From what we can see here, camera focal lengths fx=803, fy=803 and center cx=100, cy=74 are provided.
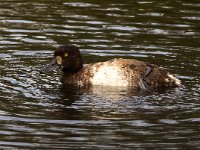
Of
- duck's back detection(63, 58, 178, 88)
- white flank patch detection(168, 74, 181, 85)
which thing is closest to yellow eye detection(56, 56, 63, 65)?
duck's back detection(63, 58, 178, 88)

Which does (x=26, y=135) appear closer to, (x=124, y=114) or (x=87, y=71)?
(x=124, y=114)

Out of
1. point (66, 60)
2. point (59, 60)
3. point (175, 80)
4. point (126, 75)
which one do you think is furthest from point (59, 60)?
point (175, 80)

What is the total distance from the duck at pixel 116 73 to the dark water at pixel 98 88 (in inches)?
9.8

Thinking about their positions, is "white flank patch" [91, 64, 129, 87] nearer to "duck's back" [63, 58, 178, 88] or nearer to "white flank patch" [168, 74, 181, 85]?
"duck's back" [63, 58, 178, 88]

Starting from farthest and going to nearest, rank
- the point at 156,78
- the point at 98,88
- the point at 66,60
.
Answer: the point at 66,60, the point at 156,78, the point at 98,88

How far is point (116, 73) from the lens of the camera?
13.6 m

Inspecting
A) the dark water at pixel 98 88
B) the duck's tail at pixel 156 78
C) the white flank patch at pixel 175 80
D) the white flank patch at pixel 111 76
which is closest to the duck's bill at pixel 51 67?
the dark water at pixel 98 88

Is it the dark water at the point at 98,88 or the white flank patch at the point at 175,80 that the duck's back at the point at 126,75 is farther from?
the dark water at the point at 98,88

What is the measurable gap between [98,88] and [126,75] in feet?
1.73

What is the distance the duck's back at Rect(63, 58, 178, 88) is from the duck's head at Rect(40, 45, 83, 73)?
35cm

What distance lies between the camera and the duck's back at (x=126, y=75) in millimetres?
13570

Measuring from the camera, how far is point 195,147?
10.2 metres

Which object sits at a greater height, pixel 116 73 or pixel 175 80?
pixel 116 73

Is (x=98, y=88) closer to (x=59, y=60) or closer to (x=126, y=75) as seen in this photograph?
(x=126, y=75)
